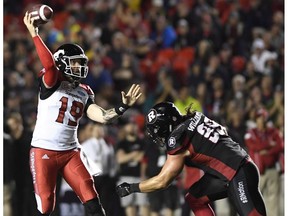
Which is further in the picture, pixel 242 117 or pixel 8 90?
pixel 8 90

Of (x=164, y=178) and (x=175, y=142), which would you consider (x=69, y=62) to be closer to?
(x=175, y=142)

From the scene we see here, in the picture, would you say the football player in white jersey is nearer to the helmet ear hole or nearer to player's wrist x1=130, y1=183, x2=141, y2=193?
the helmet ear hole

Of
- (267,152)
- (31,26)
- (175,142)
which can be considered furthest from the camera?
(267,152)

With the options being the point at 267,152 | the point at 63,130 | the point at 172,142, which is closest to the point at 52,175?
the point at 63,130

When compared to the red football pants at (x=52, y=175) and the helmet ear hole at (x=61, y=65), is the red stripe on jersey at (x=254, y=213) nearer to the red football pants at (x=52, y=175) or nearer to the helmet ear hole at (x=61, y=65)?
the red football pants at (x=52, y=175)

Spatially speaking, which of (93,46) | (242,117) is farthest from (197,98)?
(93,46)

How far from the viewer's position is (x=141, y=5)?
63.0 ft

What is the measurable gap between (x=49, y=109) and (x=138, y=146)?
418 cm

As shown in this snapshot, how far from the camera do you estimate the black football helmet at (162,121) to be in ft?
26.7

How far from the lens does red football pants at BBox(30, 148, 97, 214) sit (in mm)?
8461

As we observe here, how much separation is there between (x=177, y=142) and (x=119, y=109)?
2.44 ft

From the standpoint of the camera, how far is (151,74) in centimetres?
1641

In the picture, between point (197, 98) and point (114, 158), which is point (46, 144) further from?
point (197, 98)

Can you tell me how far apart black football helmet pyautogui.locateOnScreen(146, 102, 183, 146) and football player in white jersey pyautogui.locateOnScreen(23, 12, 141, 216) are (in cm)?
34
